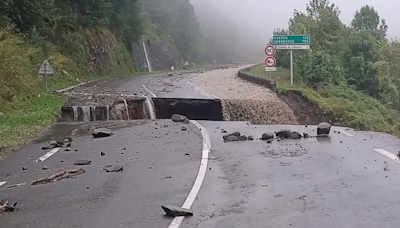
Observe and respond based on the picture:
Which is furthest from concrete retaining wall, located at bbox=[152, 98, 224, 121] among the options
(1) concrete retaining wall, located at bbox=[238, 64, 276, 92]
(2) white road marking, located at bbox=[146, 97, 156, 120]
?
(1) concrete retaining wall, located at bbox=[238, 64, 276, 92]

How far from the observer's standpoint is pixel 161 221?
589 cm

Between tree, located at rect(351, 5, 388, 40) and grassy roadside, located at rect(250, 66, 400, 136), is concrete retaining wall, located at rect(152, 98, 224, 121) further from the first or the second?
tree, located at rect(351, 5, 388, 40)

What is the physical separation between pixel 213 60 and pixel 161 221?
99675 mm

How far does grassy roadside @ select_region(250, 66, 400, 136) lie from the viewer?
21.9 m

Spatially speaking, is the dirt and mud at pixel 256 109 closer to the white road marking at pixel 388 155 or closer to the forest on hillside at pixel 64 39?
the forest on hillside at pixel 64 39

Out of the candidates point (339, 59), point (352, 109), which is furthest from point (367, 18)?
point (352, 109)

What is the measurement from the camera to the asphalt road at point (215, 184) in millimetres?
6000

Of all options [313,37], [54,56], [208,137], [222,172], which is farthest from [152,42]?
[222,172]

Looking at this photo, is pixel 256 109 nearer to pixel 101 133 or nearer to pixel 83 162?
pixel 101 133

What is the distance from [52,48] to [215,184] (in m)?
29.0

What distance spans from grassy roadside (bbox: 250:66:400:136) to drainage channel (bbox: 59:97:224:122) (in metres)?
5.27

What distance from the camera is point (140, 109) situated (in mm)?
20812

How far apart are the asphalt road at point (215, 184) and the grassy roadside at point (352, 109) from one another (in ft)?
31.7

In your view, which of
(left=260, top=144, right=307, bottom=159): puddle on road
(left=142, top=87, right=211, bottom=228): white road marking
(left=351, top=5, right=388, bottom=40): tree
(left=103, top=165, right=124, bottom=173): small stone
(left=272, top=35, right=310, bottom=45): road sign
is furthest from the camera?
(left=351, top=5, right=388, bottom=40): tree
